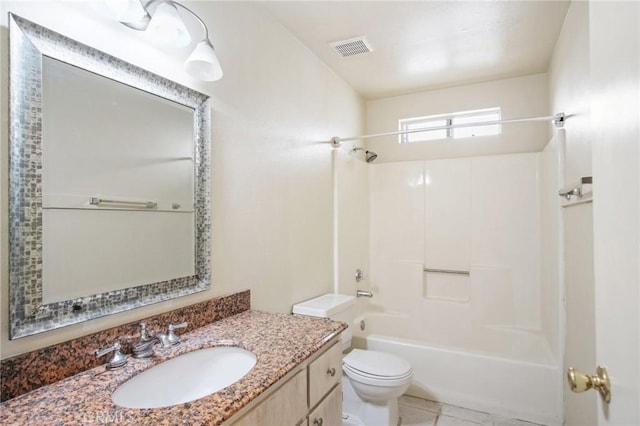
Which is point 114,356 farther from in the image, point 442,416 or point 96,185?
point 442,416

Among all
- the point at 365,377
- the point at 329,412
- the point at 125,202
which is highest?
the point at 125,202

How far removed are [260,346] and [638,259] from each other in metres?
1.08

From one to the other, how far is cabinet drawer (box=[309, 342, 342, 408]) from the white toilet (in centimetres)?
59

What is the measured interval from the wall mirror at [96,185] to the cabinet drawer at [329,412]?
69cm

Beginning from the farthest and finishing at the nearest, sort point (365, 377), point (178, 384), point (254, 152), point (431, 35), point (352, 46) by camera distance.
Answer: point (352, 46) → point (431, 35) → point (365, 377) → point (254, 152) → point (178, 384)

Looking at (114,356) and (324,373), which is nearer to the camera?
(114,356)

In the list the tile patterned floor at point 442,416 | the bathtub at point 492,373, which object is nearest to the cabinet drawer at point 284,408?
the tile patterned floor at point 442,416

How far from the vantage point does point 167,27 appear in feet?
3.99

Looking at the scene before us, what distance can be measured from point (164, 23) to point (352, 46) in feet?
5.07

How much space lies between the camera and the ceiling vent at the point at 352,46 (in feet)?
7.73

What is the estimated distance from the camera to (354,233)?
3.13 m

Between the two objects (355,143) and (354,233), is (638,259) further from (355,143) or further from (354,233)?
(355,143)

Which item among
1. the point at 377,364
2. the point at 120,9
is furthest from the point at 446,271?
the point at 120,9

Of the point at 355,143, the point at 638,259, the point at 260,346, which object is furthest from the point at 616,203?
the point at 355,143
